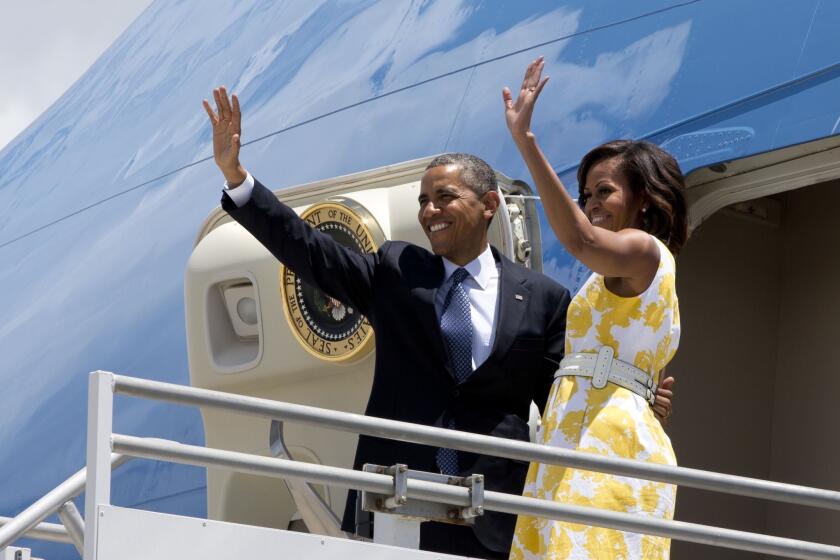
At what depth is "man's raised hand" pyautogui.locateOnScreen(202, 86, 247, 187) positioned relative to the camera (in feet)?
12.4

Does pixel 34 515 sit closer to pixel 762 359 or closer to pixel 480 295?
pixel 480 295

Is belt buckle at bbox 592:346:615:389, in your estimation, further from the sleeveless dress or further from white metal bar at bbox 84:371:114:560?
white metal bar at bbox 84:371:114:560

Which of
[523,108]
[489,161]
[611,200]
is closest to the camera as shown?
[523,108]

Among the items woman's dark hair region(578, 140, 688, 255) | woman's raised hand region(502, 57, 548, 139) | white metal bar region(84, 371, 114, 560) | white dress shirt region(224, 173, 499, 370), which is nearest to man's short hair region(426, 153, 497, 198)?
white dress shirt region(224, 173, 499, 370)

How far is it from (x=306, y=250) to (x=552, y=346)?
2.19 feet

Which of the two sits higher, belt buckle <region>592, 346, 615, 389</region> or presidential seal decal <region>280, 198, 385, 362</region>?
presidential seal decal <region>280, 198, 385, 362</region>

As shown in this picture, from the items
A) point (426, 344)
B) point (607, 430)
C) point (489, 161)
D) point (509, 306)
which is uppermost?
point (489, 161)

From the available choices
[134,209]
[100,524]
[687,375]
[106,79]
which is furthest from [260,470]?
[106,79]

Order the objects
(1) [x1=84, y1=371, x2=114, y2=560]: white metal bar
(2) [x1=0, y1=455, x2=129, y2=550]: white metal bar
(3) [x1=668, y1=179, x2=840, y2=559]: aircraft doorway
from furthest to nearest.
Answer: (3) [x1=668, y1=179, x2=840, y2=559]: aircraft doorway, (2) [x1=0, y1=455, x2=129, y2=550]: white metal bar, (1) [x1=84, y1=371, x2=114, y2=560]: white metal bar

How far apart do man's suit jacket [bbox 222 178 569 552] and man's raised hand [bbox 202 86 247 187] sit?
0.06 m

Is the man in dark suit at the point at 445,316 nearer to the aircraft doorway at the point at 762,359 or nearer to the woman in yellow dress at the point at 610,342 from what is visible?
the woman in yellow dress at the point at 610,342

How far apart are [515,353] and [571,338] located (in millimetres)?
341

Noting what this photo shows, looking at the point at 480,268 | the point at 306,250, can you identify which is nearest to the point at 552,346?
the point at 480,268

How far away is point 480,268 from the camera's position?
12.9ft
